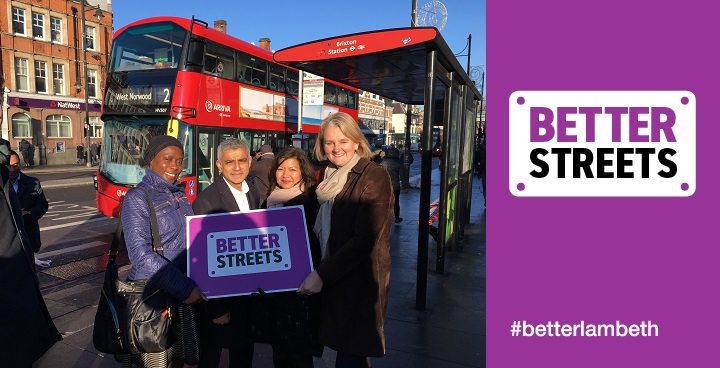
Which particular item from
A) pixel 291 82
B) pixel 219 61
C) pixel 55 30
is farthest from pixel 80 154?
pixel 219 61

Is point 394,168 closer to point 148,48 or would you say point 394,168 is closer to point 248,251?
point 148,48

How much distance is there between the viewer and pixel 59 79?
1072 inches

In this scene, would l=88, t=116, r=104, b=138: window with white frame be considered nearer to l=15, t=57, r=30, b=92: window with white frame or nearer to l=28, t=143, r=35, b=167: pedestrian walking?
l=15, t=57, r=30, b=92: window with white frame

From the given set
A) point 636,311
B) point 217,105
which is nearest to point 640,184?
point 636,311

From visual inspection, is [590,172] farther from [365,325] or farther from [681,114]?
[365,325]

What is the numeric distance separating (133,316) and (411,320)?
8.33ft

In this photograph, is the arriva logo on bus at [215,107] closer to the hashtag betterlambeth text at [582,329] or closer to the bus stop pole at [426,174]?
the bus stop pole at [426,174]

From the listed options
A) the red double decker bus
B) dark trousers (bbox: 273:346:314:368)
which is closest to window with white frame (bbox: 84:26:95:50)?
the red double decker bus

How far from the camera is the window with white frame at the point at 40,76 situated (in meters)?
26.0

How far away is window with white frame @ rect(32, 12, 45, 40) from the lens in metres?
26.0

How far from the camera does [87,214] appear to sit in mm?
9922

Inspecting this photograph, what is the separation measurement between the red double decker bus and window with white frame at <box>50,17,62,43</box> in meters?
24.5

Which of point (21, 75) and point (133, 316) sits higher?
point (21, 75)

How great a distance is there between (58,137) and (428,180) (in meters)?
30.4
